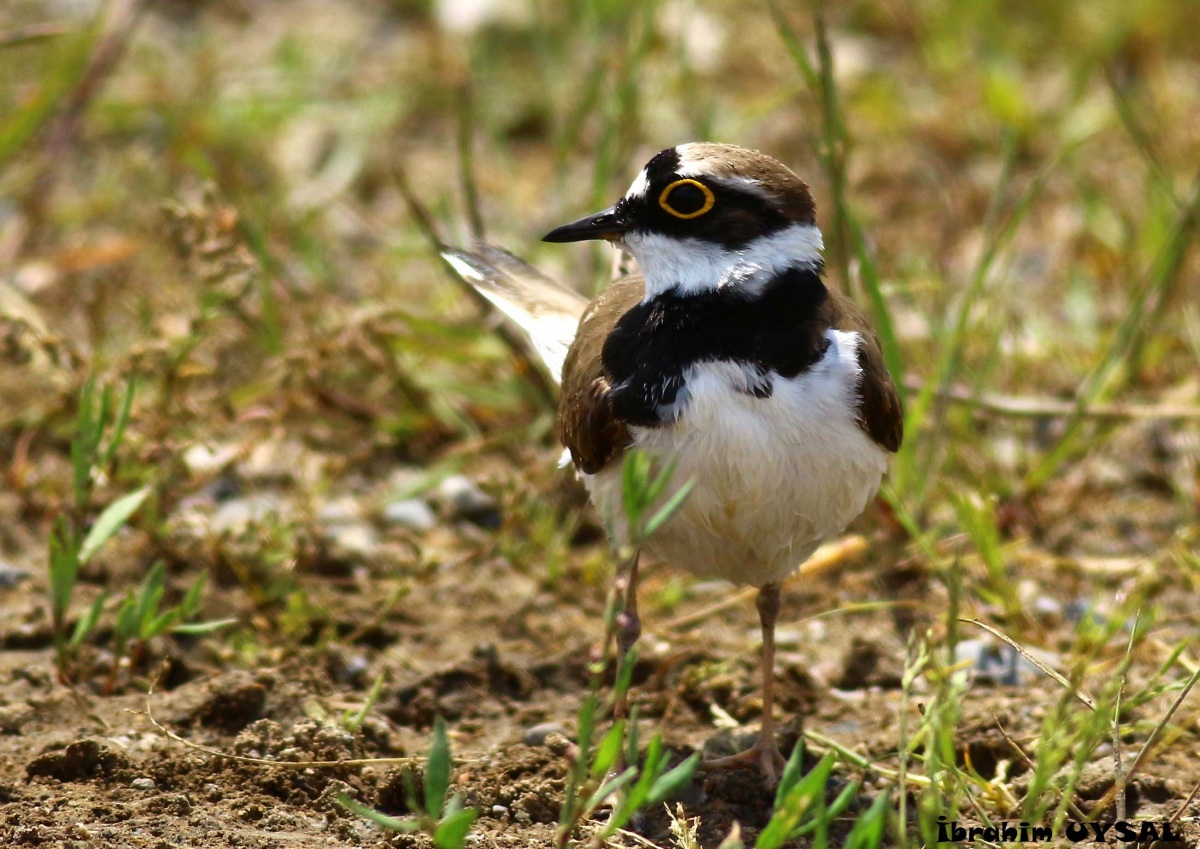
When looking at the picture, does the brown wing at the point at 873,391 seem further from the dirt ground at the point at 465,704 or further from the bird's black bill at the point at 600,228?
the dirt ground at the point at 465,704

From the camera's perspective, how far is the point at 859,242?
509cm

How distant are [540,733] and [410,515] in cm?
157

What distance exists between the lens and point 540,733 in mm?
4480

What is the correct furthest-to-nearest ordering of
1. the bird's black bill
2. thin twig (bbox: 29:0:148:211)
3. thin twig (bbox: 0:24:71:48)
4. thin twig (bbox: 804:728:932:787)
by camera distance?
thin twig (bbox: 29:0:148:211)
thin twig (bbox: 0:24:71:48)
the bird's black bill
thin twig (bbox: 804:728:932:787)

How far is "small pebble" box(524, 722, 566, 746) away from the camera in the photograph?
14.6 feet

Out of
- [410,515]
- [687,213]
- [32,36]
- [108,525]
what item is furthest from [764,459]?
[32,36]

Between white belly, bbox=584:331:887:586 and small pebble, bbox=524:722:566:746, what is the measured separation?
2.36ft

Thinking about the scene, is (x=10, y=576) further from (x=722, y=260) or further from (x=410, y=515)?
(x=722, y=260)

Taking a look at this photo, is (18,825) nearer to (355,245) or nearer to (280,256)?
(280,256)

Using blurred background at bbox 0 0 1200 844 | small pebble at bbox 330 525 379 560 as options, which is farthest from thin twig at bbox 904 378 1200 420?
small pebble at bbox 330 525 379 560

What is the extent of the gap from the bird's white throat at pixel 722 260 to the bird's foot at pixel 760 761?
1.32 meters

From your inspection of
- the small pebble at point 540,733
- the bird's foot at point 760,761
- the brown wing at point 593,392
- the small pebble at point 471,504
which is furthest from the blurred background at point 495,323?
the brown wing at point 593,392

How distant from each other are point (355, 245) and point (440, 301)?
37.2 inches
